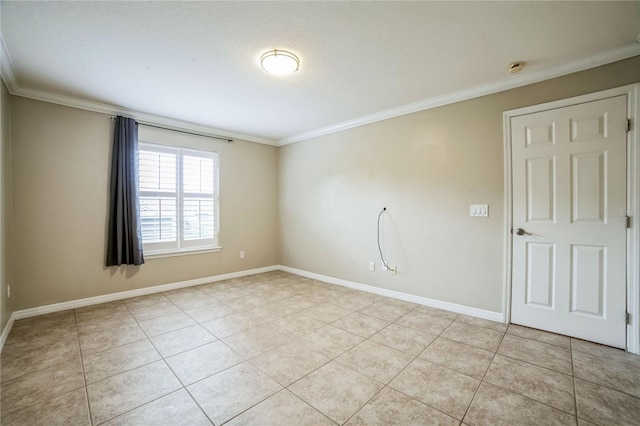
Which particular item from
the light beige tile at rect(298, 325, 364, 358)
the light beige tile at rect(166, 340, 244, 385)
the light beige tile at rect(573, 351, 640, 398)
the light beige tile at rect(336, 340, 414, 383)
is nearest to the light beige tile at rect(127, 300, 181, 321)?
the light beige tile at rect(166, 340, 244, 385)

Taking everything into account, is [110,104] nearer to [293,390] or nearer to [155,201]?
[155,201]

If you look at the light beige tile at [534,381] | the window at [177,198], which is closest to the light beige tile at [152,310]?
the window at [177,198]

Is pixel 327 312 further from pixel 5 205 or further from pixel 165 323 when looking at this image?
pixel 5 205

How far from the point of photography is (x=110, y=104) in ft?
11.3

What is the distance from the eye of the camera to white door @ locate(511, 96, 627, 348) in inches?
91.9

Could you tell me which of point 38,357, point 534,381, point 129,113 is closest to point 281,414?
point 534,381

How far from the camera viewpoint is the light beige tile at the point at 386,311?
3080 mm

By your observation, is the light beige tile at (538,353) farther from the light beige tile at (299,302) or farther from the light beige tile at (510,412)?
the light beige tile at (299,302)

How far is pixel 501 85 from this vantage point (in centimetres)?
283

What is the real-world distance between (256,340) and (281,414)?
994 millimetres

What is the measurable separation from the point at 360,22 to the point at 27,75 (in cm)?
334

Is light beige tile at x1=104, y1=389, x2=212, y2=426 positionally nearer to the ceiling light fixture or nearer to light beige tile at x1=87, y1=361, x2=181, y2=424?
light beige tile at x1=87, y1=361, x2=181, y2=424

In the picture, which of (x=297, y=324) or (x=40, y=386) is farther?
(x=297, y=324)

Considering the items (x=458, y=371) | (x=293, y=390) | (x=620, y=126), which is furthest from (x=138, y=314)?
(x=620, y=126)
